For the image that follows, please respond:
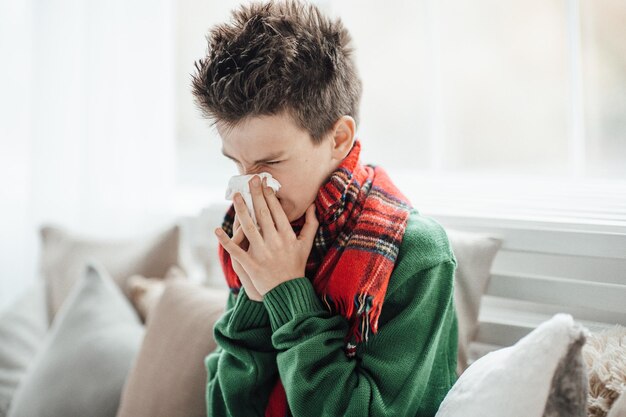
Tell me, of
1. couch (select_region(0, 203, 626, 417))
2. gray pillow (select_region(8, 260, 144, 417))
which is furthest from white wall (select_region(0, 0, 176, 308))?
gray pillow (select_region(8, 260, 144, 417))

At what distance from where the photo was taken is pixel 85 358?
1605 mm

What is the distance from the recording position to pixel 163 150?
2281mm

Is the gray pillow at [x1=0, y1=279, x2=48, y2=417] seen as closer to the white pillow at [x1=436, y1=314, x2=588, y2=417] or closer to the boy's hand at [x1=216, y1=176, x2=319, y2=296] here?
the boy's hand at [x1=216, y1=176, x2=319, y2=296]

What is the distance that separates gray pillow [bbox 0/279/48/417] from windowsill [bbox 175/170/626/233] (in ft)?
3.73

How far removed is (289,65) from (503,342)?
2.49ft

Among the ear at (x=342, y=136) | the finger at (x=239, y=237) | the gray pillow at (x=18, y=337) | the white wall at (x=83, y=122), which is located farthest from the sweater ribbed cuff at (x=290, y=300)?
the white wall at (x=83, y=122)

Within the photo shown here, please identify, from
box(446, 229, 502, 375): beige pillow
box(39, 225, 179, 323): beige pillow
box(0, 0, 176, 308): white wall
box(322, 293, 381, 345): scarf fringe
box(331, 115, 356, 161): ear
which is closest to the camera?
box(322, 293, 381, 345): scarf fringe

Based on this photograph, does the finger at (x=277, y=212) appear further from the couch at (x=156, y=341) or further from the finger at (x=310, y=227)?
the couch at (x=156, y=341)

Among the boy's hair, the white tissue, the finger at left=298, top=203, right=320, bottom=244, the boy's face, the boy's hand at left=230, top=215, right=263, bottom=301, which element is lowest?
the boy's hand at left=230, top=215, right=263, bottom=301

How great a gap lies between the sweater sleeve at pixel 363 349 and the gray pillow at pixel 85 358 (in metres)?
0.66

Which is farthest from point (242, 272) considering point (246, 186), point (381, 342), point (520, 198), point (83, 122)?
point (83, 122)

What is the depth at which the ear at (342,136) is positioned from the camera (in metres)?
1.15

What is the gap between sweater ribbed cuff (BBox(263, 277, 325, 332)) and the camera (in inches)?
43.1

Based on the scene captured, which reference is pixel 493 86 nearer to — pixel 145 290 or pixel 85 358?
pixel 145 290
